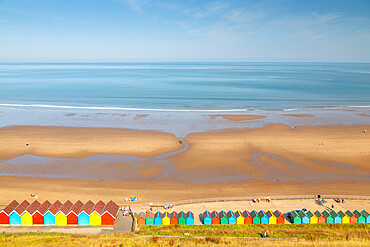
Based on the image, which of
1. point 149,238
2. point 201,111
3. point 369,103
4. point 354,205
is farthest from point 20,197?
point 369,103

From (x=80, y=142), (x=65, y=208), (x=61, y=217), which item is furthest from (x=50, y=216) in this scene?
(x=80, y=142)

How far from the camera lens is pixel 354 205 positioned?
26.4 meters

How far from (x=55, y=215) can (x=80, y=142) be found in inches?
871

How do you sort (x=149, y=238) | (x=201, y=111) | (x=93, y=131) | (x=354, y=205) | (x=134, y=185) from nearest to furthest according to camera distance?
(x=149, y=238) < (x=354, y=205) < (x=134, y=185) < (x=93, y=131) < (x=201, y=111)

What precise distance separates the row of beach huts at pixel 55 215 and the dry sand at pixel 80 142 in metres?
15.7

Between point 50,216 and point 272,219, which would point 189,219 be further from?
point 50,216

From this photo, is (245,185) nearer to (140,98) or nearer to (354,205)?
(354,205)

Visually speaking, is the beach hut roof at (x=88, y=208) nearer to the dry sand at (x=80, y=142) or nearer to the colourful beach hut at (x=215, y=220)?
the colourful beach hut at (x=215, y=220)

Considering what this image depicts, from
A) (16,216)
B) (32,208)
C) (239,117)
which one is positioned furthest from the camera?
(239,117)

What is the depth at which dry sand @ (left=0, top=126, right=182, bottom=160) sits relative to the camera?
132ft

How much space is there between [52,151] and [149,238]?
26.3m

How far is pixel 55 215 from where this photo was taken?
2323 cm

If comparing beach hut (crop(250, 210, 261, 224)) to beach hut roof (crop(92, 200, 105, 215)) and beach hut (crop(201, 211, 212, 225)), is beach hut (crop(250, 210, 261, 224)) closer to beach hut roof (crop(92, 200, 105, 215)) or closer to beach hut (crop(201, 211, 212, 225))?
beach hut (crop(201, 211, 212, 225))

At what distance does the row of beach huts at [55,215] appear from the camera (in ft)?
75.6
